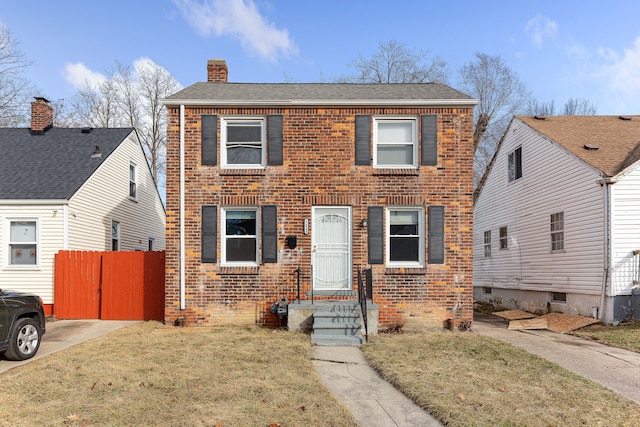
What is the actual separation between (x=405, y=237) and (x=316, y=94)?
410cm

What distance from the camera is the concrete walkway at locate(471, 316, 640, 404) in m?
6.50

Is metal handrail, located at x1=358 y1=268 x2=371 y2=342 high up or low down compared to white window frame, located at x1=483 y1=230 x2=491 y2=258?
down

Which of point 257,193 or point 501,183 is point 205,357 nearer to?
point 257,193

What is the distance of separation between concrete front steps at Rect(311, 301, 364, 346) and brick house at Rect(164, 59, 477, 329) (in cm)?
70

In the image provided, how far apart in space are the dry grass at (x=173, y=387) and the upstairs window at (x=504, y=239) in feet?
34.9

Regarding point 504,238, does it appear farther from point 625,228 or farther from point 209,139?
point 209,139

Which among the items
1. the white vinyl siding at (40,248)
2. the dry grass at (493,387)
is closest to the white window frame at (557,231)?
the dry grass at (493,387)

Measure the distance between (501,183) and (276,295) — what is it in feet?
34.4

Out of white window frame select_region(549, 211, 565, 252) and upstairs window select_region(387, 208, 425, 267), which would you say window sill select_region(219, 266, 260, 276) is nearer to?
upstairs window select_region(387, 208, 425, 267)

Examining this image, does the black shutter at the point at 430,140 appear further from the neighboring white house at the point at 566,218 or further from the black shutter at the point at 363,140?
the neighboring white house at the point at 566,218

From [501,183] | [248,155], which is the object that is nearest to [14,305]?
[248,155]

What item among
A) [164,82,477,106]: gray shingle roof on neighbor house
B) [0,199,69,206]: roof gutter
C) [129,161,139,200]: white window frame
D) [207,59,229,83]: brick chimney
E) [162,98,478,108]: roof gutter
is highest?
[207,59,229,83]: brick chimney

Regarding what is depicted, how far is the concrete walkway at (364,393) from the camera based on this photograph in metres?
4.94

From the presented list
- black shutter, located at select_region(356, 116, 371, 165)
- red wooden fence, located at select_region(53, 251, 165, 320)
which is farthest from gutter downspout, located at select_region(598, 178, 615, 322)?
red wooden fence, located at select_region(53, 251, 165, 320)
